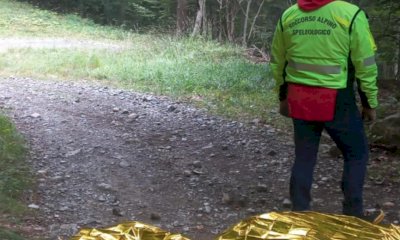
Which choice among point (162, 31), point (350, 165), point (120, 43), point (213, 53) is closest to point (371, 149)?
point (350, 165)

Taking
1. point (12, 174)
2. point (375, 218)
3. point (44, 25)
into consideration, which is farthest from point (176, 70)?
point (44, 25)

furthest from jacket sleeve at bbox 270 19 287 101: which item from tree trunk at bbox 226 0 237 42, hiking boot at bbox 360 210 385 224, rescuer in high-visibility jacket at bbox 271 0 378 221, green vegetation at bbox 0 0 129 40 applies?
green vegetation at bbox 0 0 129 40

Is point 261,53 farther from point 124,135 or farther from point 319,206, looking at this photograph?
point 319,206

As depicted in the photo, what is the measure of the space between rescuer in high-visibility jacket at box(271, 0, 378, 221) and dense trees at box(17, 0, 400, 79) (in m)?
6.58

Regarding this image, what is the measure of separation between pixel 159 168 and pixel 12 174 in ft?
4.93

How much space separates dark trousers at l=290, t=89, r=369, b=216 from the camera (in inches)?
149

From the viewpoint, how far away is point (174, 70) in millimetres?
11891

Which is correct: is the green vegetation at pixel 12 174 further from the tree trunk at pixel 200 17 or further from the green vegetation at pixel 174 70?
the tree trunk at pixel 200 17

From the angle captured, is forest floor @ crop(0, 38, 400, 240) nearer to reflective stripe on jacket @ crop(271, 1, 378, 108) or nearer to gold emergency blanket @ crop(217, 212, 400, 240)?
reflective stripe on jacket @ crop(271, 1, 378, 108)

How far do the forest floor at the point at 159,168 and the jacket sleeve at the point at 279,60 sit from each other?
4.20 feet

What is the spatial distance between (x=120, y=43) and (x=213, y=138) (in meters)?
10.8

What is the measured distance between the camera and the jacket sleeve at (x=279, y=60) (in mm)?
3928

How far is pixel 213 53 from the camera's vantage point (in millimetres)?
14180

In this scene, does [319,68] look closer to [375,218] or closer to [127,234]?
[375,218]
